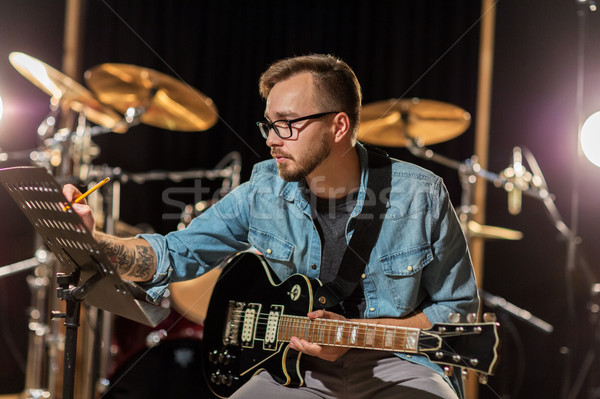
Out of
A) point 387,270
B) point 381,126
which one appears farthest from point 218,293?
point 381,126

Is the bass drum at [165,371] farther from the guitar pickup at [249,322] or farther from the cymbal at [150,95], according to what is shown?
the cymbal at [150,95]

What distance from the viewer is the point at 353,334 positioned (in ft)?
5.88

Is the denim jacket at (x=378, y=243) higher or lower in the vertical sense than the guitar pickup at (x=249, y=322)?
higher

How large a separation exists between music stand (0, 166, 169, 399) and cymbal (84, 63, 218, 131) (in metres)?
1.97

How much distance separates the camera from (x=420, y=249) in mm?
1951

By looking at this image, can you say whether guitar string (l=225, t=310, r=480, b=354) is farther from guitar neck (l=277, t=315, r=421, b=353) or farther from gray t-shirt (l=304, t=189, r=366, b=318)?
gray t-shirt (l=304, t=189, r=366, b=318)

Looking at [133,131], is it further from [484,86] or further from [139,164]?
[484,86]

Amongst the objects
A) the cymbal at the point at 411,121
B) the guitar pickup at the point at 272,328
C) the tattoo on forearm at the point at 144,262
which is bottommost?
the guitar pickup at the point at 272,328

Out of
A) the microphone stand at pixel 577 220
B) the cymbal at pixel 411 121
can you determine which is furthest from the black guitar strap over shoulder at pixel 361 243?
the cymbal at pixel 411 121

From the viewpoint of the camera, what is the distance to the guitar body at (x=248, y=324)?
1932 millimetres

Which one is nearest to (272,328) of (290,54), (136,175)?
(136,175)

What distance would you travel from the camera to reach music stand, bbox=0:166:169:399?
1.50 m

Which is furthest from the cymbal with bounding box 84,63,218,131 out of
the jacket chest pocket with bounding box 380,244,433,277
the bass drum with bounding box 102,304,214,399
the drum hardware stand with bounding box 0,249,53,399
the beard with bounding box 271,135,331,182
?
the jacket chest pocket with bounding box 380,244,433,277

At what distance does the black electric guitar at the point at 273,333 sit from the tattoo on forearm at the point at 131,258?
0.27 metres
